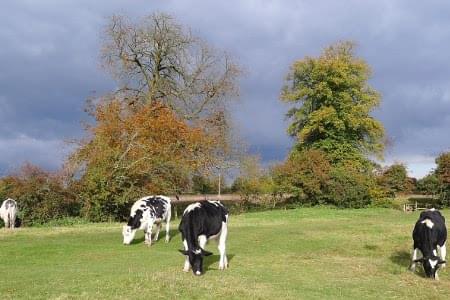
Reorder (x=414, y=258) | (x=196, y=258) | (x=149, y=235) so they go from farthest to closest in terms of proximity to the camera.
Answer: (x=149, y=235) < (x=414, y=258) < (x=196, y=258)

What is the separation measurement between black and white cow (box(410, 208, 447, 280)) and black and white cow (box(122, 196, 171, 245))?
954 cm

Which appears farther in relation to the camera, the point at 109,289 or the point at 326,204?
the point at 326,204

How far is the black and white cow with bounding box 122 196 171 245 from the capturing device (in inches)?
826

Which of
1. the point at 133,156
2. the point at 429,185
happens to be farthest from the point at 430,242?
the point at 429,185

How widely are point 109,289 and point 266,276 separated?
4.63 meters

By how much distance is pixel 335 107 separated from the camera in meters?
52.3

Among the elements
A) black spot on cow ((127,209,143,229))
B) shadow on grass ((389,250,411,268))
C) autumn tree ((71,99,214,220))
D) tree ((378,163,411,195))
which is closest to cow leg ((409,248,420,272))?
shadow on grass ((389,250,411,268))

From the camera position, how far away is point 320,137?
53.4 meters

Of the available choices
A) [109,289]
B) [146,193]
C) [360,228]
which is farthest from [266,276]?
[146,193]

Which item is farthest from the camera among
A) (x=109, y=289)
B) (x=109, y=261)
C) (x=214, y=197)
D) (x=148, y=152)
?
(x=214, y=197)

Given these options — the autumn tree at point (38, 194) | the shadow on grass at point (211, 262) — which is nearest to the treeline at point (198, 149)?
the autumn tree at point (38, 194)

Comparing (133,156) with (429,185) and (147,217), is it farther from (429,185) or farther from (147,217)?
(429,185)

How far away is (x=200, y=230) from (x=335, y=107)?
39687mm

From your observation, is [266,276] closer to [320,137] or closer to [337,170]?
[337,170]
